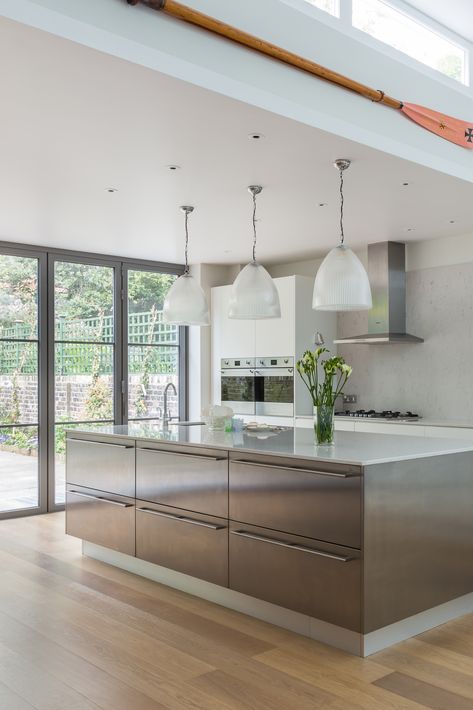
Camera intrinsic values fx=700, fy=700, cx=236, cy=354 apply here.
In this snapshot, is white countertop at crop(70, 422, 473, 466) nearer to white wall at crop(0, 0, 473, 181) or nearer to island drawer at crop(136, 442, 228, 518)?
island drawer at crop(136, 442, 228, 518)

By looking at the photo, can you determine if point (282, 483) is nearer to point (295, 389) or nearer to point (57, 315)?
point (295, 389)

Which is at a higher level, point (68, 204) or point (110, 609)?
point (68, 204)

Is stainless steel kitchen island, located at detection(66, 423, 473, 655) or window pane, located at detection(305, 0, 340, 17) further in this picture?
window pane, located at detection(305, 0, 340, 17)

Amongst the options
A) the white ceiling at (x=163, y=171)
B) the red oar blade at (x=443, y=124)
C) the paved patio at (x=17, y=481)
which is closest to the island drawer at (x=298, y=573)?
the white ceiling at (x=163, y=171)

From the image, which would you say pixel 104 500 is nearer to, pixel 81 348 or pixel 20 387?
pixel 20 387

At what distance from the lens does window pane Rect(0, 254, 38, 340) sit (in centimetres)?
645

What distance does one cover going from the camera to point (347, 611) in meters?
3.09

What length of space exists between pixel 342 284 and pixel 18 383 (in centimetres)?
382

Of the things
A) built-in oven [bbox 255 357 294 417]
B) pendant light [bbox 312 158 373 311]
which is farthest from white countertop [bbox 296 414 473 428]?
pendant light [bbox 312 158 373 311]

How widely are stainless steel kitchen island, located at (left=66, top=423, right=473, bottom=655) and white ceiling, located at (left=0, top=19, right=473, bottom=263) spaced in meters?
1.60

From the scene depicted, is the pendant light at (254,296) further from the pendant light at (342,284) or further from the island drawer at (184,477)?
the island drawer at (184,477)

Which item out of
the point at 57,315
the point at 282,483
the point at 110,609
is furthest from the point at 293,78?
the point at 57,315

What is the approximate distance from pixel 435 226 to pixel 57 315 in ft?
11.8

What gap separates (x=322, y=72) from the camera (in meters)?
3.48
